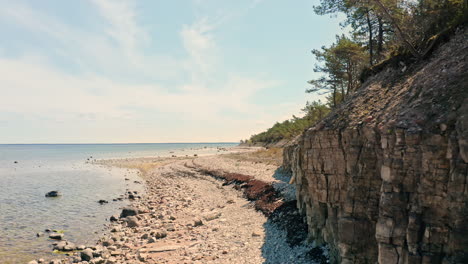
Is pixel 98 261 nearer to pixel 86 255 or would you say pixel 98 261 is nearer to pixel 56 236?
pixel 86 255

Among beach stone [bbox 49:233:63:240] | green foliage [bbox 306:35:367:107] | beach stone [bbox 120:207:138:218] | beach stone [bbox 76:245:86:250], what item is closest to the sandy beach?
beach stone [bbox 120:207:138:218]

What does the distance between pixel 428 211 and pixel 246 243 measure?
10.8 metres

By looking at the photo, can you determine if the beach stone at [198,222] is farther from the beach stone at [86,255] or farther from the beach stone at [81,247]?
the beach stone at [81,247]

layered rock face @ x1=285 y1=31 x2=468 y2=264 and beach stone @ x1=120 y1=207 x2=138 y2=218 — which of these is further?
beach stone @ x1=120 y1=207 x2=138 y2=218

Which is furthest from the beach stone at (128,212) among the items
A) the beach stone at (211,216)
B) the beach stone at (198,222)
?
the beach stone at (198,222)

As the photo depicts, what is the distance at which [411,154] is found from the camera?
877 centimetres

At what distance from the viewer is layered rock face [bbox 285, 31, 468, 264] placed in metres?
7.92

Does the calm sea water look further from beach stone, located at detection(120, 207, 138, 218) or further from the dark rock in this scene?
beach stone, located at detection(120, 207, 138, 218)

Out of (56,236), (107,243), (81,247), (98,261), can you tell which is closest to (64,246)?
(81,247)

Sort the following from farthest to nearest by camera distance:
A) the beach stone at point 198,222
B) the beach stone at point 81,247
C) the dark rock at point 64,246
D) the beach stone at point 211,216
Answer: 1. the beach stone at point 211,216
2. the beach stone at point 198,222
3. the beach stone at point 81,247
4. the dark rock at point 64,246

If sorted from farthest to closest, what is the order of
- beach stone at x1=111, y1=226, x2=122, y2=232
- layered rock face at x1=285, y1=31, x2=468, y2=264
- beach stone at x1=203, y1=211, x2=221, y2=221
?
1. beach stone at x1=111, y1=226, x2=122, y2=232
2. beach stone at x1=203, y1=211, x2=221, y2=221
3. layered rock face at x1=285, y1=31, x2=468, y2=264

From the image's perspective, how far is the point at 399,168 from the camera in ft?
29.6

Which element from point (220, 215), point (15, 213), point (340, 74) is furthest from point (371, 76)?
point (15, 213)

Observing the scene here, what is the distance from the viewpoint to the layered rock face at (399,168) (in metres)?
7.92
